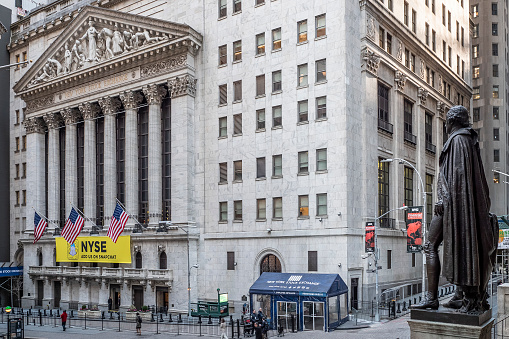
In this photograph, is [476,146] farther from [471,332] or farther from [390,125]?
[390,125]

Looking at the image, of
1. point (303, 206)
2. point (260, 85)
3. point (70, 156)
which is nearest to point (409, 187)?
point (303, 206)

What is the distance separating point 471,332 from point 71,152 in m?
60.7

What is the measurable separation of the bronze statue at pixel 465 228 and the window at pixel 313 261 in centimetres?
3635

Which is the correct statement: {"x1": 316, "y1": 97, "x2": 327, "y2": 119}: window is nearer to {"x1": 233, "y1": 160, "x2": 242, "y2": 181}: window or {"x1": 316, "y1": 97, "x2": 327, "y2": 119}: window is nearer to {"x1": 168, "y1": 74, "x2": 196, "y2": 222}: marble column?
{"x1": 233, "y1": 160, "x2": 242, "y2": 181}: window

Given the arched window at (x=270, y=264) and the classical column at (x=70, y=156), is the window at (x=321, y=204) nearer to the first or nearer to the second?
the arched window at (x=270, y=264)

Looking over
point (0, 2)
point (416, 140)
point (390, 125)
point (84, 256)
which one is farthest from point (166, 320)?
point (0, 2)

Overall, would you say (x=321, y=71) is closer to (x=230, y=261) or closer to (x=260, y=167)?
(x=260, y=167)

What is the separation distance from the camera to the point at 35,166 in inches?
2677

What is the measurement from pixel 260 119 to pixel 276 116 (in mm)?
1682

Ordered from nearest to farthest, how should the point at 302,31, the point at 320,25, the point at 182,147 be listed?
the point at 320,25 < the point at 302,31 < the point at 182,147

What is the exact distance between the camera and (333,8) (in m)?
45.8

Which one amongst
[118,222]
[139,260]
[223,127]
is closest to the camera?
[118,222]

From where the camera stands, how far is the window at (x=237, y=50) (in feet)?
168

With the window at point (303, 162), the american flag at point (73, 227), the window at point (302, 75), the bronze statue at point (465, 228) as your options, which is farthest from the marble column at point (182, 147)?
the bronze statue at point (465, 228)
